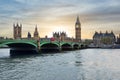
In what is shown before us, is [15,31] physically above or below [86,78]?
above

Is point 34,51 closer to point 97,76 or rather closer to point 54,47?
point 54,47

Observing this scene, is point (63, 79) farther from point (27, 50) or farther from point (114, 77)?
point (27, 50)

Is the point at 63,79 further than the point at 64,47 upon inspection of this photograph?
No

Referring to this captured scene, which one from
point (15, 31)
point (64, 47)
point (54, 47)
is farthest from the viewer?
point (15, 31)

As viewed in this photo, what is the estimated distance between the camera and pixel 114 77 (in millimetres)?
31453

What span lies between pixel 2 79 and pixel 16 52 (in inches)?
2401

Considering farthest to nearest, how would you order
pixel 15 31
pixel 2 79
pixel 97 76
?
1. pixel 15 31
2. pixel 97 76
3. pixel 2 79

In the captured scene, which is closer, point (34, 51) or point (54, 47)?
point (34, 51)

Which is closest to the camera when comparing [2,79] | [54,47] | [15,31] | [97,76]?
[2,79]

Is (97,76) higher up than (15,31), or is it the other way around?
(15,31)

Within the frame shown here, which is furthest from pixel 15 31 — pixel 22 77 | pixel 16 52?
pixel 22 77

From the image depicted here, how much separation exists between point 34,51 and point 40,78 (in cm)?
5897

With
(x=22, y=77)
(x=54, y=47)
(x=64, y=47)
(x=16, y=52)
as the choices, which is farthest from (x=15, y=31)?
(x=22, y=77)

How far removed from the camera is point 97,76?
3216 centimetres
